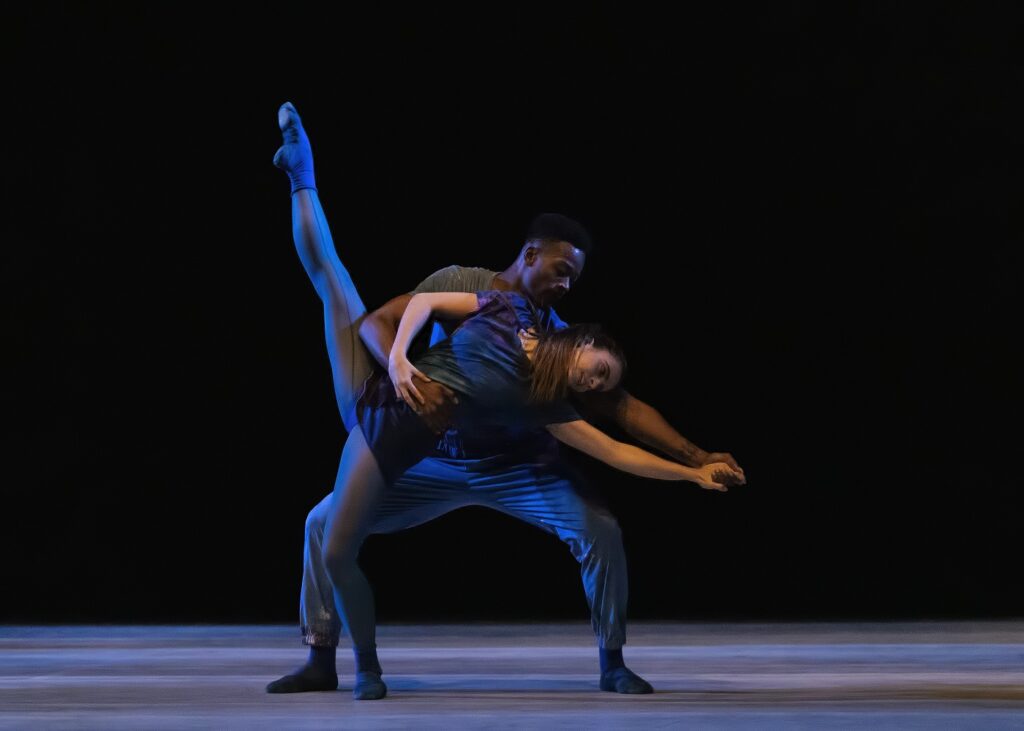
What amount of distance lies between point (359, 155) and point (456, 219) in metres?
0.35

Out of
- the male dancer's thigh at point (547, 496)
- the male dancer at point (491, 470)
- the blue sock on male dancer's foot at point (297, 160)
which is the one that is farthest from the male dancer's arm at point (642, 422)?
the blue sock on male dancer's foot at point (297, 160)

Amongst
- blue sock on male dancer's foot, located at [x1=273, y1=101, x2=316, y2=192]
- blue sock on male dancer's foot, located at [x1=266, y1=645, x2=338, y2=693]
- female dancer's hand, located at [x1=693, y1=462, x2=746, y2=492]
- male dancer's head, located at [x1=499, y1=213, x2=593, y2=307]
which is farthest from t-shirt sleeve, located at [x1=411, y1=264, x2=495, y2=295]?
blue sock on male dancer's foot, located at [x1=266, y1=645, x2=338, y2=693]

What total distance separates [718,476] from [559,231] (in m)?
0.58

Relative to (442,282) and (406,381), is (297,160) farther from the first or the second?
(406,381)

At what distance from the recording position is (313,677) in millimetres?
2484

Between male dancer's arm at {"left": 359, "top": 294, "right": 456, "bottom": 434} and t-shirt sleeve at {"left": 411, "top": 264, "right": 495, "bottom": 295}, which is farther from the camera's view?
t-shirt sleeve at {"left": 411, "top": 264, "right": 495, "bottom": 295}

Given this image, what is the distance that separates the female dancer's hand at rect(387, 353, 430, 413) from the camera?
90.0 inches

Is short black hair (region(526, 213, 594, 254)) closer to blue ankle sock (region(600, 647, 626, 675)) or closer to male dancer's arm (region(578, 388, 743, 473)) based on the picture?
male dancer's arm (region(578, 388, 743, 473))

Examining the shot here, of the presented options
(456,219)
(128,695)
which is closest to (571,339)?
(128,695)

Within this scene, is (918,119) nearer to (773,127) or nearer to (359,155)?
(773,127)

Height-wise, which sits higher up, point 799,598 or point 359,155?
point 359,155

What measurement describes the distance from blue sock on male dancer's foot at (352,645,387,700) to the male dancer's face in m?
0.73

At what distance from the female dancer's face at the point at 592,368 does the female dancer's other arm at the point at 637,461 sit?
8 cm

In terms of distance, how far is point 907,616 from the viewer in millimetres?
3994
